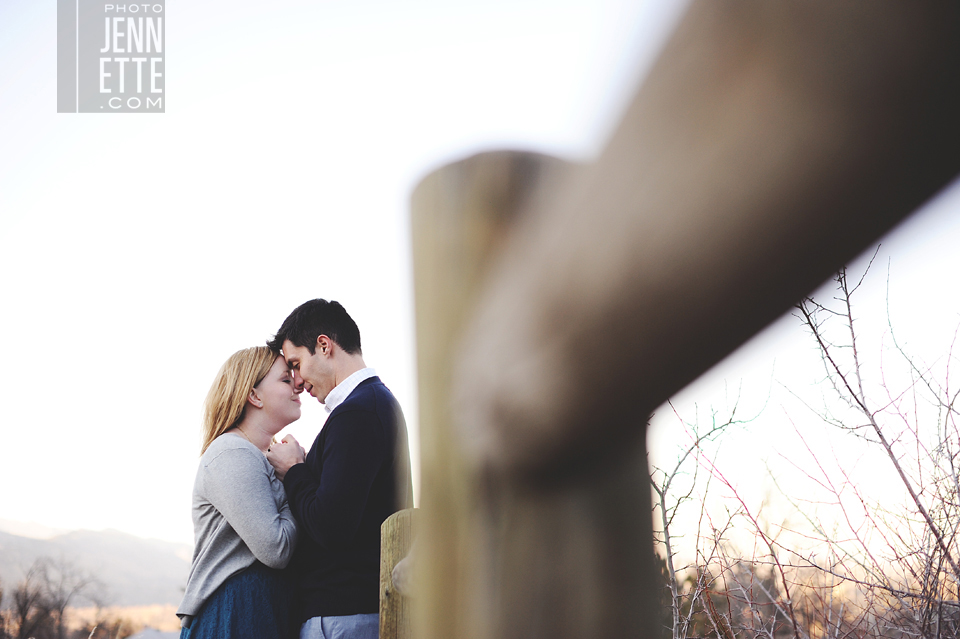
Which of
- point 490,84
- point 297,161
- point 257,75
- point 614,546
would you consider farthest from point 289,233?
point 614,546

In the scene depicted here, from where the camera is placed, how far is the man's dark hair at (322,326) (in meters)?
2.12

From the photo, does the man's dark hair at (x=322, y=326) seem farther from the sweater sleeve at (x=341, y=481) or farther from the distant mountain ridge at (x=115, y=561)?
the distant mountain ridge at (x=115, y=561)

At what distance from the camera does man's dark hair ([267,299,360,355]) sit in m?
2.12

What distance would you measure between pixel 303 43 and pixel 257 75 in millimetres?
1157

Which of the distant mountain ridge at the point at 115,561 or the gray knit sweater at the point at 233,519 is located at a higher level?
the gray knit sweater at the point at 233,519

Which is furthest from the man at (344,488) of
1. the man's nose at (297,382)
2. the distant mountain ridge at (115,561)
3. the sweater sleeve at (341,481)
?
the distant mountain ridge at (115,561)

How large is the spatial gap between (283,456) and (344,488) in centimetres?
54

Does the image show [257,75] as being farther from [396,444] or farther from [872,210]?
[872,210]

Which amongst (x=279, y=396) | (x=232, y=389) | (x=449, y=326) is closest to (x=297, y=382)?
(x=279, y=396)

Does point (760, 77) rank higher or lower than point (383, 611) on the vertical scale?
higher

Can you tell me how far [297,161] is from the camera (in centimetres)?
777

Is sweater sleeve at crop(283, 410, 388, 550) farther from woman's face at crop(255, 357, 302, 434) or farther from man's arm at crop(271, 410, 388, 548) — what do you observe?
woman's face at crop(255, 357, 302, 434)

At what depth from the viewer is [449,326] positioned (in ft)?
1.33

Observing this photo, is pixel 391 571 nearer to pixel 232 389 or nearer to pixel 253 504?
pixel 253 504
